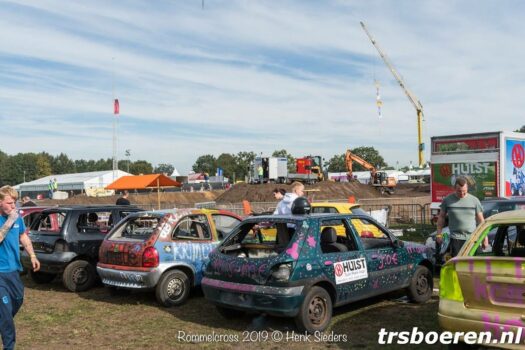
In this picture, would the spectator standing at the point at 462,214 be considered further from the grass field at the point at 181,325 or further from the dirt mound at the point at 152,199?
the dirt mound at the point at 152,199

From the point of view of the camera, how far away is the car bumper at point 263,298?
19.0ft

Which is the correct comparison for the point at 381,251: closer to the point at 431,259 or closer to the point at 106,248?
the point at 431,259

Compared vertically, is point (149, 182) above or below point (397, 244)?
above

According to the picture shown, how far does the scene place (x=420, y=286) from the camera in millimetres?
7504

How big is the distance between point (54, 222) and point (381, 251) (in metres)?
6.58

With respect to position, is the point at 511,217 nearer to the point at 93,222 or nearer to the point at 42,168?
the point at 93,222

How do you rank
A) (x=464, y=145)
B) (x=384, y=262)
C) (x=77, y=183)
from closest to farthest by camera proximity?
(x=384, y=262)
(x=464, y=145)
(x=77, y=183)

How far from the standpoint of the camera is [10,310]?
4.71m

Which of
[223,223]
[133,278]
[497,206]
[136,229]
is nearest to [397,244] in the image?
[223,223]

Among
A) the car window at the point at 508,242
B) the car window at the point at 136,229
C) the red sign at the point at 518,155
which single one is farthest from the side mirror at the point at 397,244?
the red sign at the point at 518,155

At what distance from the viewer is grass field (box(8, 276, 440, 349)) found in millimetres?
5930

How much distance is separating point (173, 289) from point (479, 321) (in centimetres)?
472

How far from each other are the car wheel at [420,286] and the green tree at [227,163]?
435 feet

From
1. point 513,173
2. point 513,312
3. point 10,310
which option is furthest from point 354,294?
point 513,173
